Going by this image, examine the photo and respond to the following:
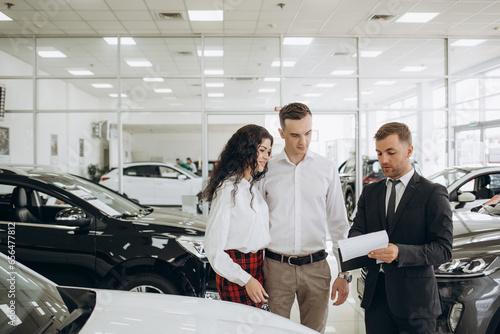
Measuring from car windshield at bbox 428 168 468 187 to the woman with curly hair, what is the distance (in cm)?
433

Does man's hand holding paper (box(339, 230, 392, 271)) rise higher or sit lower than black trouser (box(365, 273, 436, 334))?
higher

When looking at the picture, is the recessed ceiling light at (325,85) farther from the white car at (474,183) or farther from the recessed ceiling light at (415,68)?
the white car at (474,183)

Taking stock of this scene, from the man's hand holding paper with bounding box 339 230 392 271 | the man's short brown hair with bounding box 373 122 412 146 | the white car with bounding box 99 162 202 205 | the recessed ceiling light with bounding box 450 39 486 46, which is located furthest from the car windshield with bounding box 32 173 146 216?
the recessed ceiling light with bounding box 450 39 486 46

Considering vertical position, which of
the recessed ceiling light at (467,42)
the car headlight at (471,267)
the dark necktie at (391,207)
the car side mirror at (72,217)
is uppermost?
the recessed ceiling light at (467,42)

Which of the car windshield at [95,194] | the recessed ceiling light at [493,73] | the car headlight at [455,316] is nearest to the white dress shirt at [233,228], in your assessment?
the car headlight at [455,316]

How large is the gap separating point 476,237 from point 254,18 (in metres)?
5.41

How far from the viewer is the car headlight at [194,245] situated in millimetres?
3014

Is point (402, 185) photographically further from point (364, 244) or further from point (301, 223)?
point (301, 223)

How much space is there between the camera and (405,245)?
5.18ft

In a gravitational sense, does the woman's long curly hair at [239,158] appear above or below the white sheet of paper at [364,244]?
above

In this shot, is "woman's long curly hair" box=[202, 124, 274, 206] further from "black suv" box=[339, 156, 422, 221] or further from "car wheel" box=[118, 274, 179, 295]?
"black suv" box=[339, 156, 422, 221]

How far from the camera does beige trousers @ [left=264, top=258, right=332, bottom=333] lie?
1869 millimetres

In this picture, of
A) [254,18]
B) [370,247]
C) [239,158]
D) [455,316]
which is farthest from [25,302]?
[254,18]

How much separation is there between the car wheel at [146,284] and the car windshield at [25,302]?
1.30 meters
